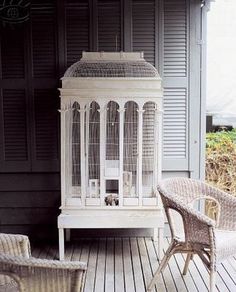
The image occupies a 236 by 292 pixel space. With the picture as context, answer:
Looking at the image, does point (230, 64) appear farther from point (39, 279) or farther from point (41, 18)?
point (39, 279)

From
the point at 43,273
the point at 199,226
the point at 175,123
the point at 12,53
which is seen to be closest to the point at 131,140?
the point at 175,123

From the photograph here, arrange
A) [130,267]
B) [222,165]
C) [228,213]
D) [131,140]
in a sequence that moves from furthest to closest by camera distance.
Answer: [222,165]
[131,140]
[130,267]
[228,213]

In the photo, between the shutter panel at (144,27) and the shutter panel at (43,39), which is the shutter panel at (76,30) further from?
the shutter panel at (144,27)

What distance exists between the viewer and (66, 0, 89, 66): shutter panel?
4.28m

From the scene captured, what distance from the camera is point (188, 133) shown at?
4.39 metres

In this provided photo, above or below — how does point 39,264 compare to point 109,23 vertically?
below

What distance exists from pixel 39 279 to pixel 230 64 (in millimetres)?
3744

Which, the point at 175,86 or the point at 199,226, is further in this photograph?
the point at 175,86

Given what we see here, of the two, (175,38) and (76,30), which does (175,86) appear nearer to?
(175,38)

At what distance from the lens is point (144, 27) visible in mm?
4301

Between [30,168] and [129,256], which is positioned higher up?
[30,168]

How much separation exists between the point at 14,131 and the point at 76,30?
118 centimetres

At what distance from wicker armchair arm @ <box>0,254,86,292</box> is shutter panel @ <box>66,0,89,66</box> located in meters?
2.63

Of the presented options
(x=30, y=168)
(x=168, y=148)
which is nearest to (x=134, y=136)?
(x=168, y=148)
